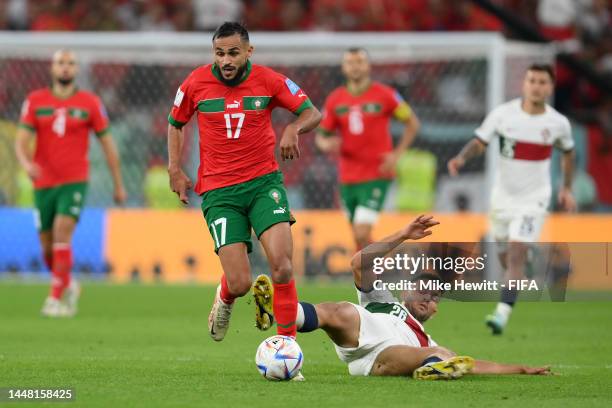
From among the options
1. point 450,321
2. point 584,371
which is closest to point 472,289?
point 584,371

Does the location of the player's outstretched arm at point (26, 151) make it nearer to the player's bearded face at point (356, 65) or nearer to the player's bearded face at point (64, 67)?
the player's bearded face at point (64, 67)

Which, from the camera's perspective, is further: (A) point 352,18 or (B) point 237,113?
(A) point 352,18

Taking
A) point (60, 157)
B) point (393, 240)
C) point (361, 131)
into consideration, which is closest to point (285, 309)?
point (393, 240)

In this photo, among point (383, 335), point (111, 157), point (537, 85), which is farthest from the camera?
point (111, 157)

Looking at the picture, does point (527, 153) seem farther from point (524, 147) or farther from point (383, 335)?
point (383, 335)

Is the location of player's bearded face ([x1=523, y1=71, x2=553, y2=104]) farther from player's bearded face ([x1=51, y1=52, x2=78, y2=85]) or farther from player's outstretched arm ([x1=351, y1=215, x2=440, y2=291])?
player's bearded face ([x1=51, y1=52, x2=78, y2=85])

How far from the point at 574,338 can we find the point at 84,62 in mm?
10627

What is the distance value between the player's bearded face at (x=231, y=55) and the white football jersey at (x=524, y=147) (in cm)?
411

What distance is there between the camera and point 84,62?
19.6 meters

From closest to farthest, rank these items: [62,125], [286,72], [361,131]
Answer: [62,125] → [361,131] → [286,72]

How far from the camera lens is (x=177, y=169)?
8367mm

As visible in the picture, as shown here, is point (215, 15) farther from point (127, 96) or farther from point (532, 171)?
point (532, 171)

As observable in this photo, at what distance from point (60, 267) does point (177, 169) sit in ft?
16.8

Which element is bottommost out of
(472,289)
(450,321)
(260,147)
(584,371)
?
(450,321)
